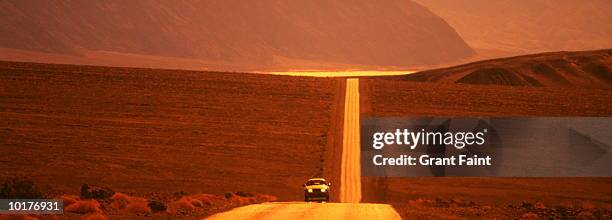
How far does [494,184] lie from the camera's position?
77.1 m

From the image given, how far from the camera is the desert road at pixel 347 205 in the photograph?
37.5 meters

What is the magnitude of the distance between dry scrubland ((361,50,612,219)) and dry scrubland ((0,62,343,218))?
6848mm

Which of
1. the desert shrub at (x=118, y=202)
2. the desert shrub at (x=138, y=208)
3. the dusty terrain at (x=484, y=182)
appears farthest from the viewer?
the dusty terrain at (x=484, y=182)

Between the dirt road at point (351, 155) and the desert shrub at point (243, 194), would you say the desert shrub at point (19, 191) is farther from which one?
the dirt road at point (351, 155)

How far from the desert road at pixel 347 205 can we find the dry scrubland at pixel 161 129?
217cm

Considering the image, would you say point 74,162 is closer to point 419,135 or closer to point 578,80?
point 419,135

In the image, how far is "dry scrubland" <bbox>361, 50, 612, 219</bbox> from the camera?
57031 mm

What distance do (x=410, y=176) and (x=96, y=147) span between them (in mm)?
23318

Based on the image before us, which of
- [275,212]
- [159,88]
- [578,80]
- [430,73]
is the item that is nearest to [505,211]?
[275,212]

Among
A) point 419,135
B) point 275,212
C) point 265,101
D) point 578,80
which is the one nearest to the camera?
point 275,212

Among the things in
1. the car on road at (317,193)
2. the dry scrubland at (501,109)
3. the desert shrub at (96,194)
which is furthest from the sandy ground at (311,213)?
the car on road at (317,193)

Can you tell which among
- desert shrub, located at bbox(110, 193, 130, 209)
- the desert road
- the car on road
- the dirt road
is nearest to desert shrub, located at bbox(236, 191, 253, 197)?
the desert road

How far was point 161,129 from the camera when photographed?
9725cm

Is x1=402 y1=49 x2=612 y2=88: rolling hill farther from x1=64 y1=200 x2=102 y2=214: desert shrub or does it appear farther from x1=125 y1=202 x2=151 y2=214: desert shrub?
x1=64 y1=200 x2=102 y2=214: desert shrub
